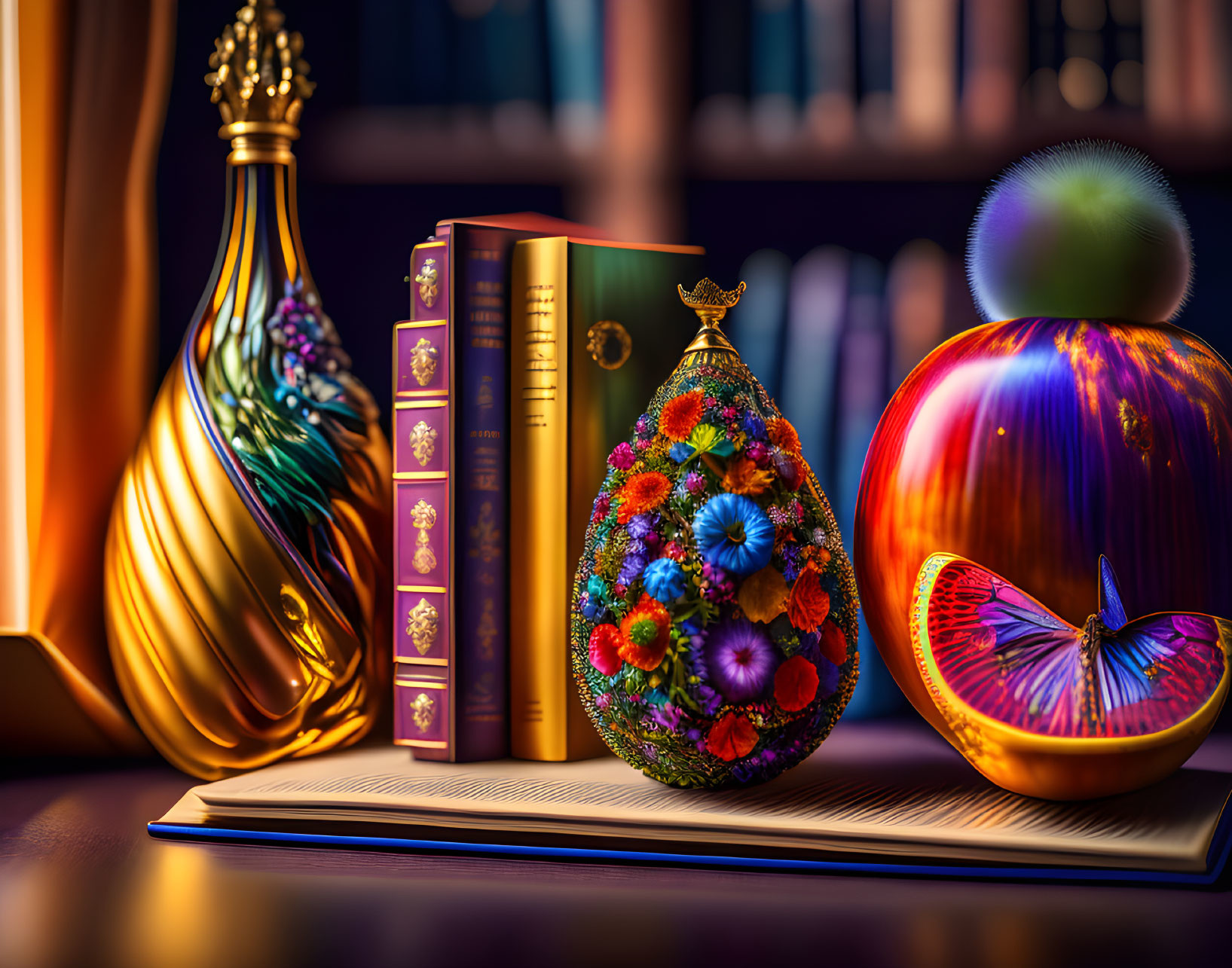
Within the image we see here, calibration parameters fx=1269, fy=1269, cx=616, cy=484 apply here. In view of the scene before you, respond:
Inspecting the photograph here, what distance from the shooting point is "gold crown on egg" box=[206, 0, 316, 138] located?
88 centimetres

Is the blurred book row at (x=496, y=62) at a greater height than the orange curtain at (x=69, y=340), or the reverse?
the blurred book row at (x=496, y=62)

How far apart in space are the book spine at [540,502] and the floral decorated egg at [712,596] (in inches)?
3.0

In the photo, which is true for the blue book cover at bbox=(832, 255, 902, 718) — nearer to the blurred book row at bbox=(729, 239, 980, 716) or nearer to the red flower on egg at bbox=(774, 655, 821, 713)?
the blurred book row at bbox=(729, 239, 980, 716)

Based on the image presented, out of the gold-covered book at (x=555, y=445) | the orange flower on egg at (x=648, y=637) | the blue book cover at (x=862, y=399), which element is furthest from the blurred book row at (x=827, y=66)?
the orange flower on egg at (x=648, y=637)

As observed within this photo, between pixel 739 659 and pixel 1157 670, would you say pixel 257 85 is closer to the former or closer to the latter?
pixel 739 659

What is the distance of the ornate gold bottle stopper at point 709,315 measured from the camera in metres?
0.72

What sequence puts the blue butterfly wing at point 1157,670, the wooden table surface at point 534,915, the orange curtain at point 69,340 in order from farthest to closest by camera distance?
the orange curtain at point 69,340
the blue butterfly wing at point 1157,670
the wooden table surface at point 534,915

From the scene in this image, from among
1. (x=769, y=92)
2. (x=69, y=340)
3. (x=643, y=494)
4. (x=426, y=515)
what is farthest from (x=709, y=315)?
(x=69, y=340)

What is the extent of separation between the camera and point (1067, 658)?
0.65m

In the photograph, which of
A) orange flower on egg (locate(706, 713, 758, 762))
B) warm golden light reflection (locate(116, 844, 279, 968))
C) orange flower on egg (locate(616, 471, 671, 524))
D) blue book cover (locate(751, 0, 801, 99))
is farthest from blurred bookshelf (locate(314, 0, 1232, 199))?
warm golden light reflection (locate(116, 844, 279, 968))

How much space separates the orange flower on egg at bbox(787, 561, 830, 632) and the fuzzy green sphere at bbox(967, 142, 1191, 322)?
0.65 ft

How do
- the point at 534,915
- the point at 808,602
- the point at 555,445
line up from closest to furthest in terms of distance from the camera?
the point at 534,915 < the point at 808,602 < the point at 555,445

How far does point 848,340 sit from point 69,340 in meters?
0.57

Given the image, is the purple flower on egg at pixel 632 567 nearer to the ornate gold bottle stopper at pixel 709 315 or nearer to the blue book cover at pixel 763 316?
the ornate gold bottle stopper at pixel 709 315
